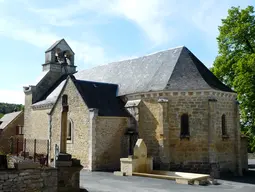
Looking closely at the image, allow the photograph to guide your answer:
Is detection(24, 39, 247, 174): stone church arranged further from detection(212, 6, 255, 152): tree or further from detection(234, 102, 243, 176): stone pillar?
detection(212, 6, 255, 152): tree

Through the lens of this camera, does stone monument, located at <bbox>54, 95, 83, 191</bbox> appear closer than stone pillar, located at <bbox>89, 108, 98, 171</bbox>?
Yes

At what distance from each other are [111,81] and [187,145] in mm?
8220

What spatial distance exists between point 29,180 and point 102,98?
11.1m

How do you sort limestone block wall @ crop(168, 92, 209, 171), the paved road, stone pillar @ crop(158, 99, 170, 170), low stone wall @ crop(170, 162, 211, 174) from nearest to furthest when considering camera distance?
1. the paved road
2. low stone wall @ crop(170, 162, 211, 174)
3. stone pillar @ crop(158, 99, 170, 170)
4. limestone block wall @ crop(168, 92, 209, 171)

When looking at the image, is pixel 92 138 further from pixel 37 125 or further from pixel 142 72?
pixel 37 125

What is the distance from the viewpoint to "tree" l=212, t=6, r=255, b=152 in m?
21.9

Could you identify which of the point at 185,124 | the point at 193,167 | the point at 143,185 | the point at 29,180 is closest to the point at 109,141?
the point at 185,124

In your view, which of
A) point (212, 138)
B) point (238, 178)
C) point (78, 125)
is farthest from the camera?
point (78, 125)

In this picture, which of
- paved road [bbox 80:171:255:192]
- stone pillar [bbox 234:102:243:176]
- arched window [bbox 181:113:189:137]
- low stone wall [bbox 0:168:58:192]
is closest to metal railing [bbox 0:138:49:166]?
low stone wall [bbox 0:168:58:192]

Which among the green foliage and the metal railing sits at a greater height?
the green foliage

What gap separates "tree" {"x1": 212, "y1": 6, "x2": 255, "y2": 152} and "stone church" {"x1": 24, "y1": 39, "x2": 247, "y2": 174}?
10.4ft

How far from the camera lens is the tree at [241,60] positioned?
71.9 ft

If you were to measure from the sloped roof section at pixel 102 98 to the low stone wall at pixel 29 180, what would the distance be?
346 inches

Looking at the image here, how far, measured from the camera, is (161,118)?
17750 mm
